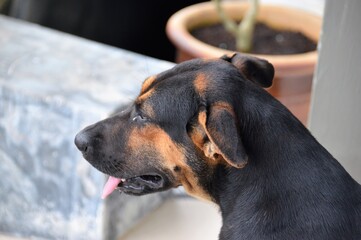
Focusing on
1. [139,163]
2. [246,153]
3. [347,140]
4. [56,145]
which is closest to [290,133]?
[246,153]

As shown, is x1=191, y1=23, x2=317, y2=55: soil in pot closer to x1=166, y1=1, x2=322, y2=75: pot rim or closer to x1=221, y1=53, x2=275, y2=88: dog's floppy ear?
x1=166, y1=1, x2=322, y2=75: pot rim

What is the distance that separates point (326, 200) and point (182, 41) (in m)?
2.27

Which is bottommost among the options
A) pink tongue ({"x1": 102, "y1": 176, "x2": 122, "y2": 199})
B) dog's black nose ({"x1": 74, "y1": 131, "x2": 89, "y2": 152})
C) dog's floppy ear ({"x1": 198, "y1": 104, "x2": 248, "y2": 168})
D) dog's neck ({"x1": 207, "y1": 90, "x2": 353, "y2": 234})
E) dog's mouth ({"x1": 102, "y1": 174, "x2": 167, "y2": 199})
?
pink tongue ({"x1": 102, "y1": 176, "x2": 122, "y2": 199})

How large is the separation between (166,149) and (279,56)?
6.58ft

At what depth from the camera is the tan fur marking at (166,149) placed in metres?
2.61

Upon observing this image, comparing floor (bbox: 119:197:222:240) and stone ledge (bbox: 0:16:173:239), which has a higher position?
stone ledge (bbox: 0:16:173:239)

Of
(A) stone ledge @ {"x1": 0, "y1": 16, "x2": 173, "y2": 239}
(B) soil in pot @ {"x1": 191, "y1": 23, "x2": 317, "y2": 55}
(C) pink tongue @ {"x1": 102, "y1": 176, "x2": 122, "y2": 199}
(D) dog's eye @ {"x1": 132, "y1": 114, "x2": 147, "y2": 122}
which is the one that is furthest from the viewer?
(B) soil in pot @ {"x1": 191, "y1": 23, "x2": 317, "y2": 55}

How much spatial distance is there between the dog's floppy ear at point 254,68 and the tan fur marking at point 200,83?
25 cm

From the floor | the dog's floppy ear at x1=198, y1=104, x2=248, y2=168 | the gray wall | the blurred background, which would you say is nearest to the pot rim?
the blurred background

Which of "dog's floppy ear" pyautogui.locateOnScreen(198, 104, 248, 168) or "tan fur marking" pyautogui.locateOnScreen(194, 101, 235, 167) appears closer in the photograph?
"dog's floppy ear" pyautogui.locateOnScreen(198, 104, 248, 168)

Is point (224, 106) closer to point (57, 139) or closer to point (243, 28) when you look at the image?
→ point (57, 139)

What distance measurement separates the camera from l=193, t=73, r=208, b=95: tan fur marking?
2.54 meters

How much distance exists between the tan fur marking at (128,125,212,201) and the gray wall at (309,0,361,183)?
42.8 inches

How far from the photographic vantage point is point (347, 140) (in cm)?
350
